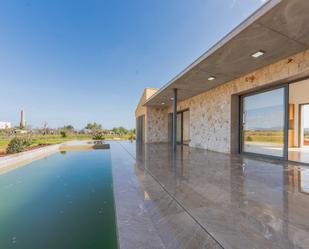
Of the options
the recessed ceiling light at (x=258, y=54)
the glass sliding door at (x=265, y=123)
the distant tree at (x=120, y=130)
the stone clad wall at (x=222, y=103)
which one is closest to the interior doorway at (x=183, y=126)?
the stone clad wall at (x=222, y=103)

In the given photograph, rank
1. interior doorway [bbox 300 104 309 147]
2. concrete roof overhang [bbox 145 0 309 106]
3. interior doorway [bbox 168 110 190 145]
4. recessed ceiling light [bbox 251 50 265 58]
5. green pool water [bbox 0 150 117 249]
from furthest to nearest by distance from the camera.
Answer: interior doorway [bbox 168 110 190 145], interior doorway [bbox 300 104 309 147], recessed ceiling light [bbox 251 50 265 58], concrete roof overhang [bbox 145 0 309 106], green pool water [bbox 0 150 117 249]

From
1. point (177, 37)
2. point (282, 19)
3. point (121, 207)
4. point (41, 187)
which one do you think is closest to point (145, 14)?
point (177, 37)

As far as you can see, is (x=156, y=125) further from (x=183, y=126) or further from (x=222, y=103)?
(x=222, y=103)

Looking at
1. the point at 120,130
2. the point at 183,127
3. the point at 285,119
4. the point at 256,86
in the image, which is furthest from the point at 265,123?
the point at 120,130

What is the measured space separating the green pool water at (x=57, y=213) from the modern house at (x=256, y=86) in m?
3.97

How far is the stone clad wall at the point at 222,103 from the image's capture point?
14.1 ft

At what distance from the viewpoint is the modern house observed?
3.01 meters

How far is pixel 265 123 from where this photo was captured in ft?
18.1

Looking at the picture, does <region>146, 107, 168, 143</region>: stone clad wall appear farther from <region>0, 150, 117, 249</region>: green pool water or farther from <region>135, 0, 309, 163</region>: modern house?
<region>0, 150, 117, 249</region>: green pool water

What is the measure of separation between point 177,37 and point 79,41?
6.84 meters

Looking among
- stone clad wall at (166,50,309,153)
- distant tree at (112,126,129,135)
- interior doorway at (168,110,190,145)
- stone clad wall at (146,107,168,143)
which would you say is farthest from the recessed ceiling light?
distant tree at (112,126,129,135)

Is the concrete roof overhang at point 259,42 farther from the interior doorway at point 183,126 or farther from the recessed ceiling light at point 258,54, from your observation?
the interior doorway at point 183,126

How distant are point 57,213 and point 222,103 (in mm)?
6463

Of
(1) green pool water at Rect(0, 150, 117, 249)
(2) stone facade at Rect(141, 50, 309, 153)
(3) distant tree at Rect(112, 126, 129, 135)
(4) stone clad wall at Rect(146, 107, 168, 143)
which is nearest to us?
(1) green pool water at Rect(0, 150, 117, 249)
